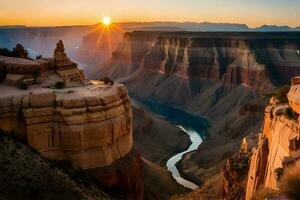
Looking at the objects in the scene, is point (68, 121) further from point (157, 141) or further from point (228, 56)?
point (228, 56)

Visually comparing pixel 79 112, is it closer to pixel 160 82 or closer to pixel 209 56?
pixel 209 56

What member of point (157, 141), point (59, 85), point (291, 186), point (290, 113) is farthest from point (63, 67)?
point (157, 141)

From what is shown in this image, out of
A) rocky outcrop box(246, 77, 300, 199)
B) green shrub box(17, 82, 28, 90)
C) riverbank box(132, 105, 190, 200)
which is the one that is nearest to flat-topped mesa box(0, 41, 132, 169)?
green shrub box(17, 82, 28, 90)

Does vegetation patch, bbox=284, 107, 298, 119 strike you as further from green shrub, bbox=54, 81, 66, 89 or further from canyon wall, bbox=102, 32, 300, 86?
canyon wall, bbox=102, 32, 300, 86

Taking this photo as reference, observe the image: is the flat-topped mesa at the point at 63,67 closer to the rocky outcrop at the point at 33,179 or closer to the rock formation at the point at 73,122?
the rock formation at the point at 73,122

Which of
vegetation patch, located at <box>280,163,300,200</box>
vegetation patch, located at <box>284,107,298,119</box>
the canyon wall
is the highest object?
vegetation patch, located at <box>280,163,300,200</box>

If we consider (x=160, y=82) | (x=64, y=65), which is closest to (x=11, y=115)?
(x=64, y=65)
